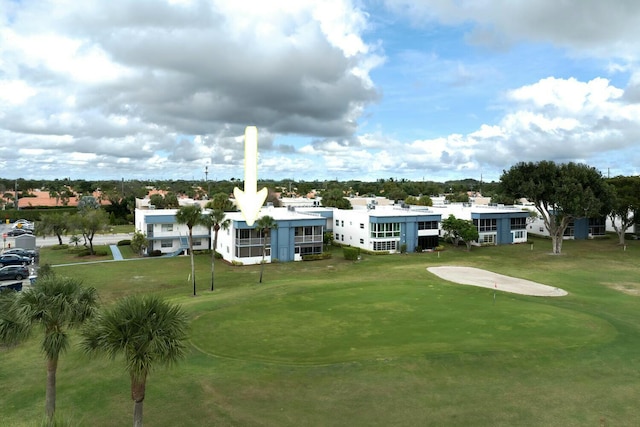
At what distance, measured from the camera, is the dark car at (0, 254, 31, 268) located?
53881mm

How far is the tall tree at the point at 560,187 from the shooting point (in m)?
63.6

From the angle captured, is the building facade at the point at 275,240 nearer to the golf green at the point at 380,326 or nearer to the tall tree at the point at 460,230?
the tall tree at the point at 460,230

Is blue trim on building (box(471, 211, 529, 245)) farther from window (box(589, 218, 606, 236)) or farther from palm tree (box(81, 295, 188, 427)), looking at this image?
palm tree (box(81, 295, 188, 427))

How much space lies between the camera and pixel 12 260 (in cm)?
5444

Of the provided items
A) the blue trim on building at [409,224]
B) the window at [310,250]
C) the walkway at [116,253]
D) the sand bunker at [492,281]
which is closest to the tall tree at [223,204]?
the walkway at [116,253]

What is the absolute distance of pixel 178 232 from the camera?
224ft

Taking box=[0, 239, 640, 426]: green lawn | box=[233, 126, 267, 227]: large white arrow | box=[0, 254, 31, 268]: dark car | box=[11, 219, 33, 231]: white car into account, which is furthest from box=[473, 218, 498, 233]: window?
box=[11, 219, 33, 231]: white car

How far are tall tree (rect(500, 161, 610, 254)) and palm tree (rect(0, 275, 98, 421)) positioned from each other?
6387cm

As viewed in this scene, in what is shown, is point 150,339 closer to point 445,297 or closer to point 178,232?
point 445,297

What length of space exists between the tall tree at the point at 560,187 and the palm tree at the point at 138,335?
206ft

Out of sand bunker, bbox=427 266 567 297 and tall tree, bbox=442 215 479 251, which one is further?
tall tree, bbox=442 215 479 251

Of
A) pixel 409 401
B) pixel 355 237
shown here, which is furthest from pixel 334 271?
pixel 409 401

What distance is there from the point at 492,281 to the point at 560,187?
29.1 m

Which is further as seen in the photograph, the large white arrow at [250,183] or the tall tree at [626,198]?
the tall tree at [626,198]
